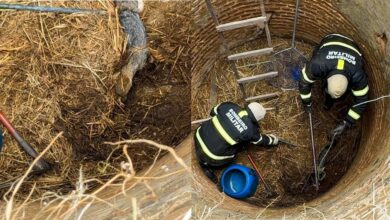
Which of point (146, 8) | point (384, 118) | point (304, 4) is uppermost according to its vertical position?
point (304, 4)

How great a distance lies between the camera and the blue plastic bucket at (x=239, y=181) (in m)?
4.67

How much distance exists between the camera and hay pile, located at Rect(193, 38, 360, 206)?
484cm

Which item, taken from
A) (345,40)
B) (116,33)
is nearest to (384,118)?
(345,40)

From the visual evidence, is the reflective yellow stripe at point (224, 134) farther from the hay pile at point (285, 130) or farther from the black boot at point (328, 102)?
the black boot at point (328, 102)

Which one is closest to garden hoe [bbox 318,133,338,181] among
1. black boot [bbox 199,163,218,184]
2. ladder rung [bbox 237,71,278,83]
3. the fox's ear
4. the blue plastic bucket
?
the blue plastic bucket

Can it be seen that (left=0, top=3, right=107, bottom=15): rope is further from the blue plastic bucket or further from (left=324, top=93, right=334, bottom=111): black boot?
(left=324, top=93, right=334, bottom=111): black boot

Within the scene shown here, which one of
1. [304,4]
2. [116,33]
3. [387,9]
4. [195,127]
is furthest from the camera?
[195,127]

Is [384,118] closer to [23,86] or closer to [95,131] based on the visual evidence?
[95,131]

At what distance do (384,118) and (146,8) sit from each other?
6.98ft

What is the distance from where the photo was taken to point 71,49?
13.7ft

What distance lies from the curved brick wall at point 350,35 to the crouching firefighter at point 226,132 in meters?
0.33

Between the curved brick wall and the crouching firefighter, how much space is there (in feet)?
1.10

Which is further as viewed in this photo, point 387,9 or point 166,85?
point 166,85

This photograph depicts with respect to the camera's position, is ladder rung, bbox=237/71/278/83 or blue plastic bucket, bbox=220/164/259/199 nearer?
blue plastic bucket, bbox=220/164/259/199
